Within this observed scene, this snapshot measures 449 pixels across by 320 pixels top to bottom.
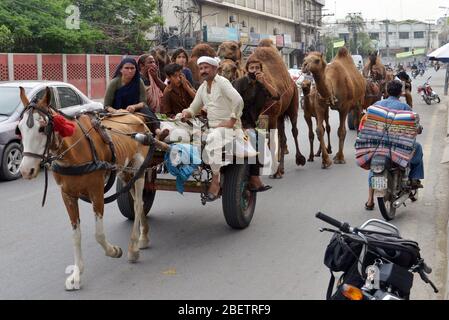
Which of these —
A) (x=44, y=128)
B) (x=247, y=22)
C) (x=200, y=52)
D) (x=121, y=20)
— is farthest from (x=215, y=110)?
(x=247, y=22)

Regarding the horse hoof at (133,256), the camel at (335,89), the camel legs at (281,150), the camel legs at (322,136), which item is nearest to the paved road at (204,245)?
the horse hoof at (133,256)

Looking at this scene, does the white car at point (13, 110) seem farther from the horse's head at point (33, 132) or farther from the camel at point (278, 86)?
the horse's head at point (33, 132)

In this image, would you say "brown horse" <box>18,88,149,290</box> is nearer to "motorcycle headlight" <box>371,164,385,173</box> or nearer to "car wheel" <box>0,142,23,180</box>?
"motorcycle headlight" <box>371,164,385,173</box>

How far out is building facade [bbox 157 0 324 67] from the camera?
41219 mm

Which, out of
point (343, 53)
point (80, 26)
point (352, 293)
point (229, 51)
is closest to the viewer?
point (352, 293)

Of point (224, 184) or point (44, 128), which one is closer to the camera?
point (44, 128)

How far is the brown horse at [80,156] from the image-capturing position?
4.67 metres

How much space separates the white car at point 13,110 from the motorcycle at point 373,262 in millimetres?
6924

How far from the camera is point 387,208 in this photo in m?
7.53

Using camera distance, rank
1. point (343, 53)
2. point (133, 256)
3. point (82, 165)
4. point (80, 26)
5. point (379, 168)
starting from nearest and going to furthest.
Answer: point (82, 165)
point (133, 256)
point (379, 168)
point (343, 53)
point (80, 26)

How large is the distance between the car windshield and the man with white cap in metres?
5.27

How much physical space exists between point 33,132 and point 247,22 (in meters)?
53.8

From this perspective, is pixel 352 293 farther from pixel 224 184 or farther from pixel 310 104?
pixel 310 104

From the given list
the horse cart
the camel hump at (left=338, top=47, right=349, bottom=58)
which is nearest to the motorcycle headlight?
the horse cart
